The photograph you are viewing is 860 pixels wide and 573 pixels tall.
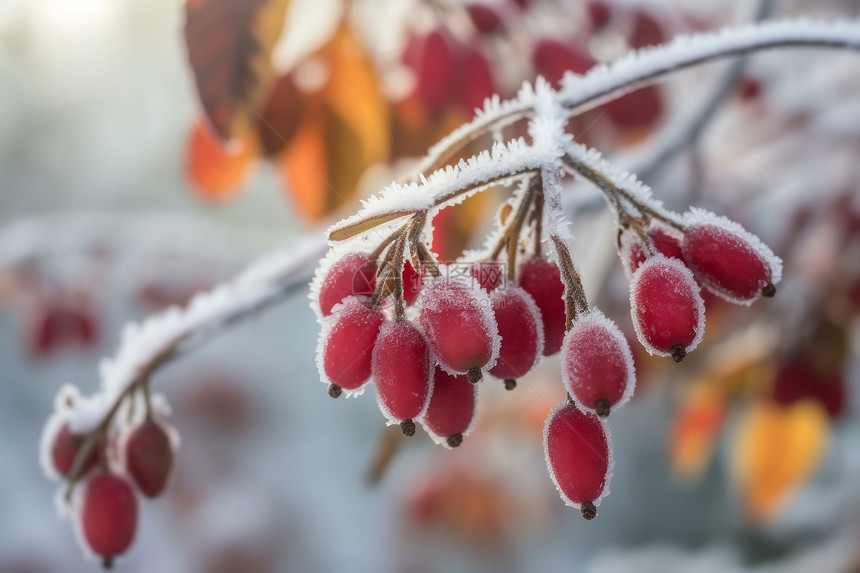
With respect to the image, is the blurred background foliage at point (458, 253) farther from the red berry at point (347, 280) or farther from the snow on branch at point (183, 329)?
the red berry at point (347, 280)

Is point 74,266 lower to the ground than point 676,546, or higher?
higher

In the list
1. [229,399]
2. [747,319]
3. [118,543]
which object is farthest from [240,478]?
[118,543]

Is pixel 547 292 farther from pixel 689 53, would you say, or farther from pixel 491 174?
pixel 689 53

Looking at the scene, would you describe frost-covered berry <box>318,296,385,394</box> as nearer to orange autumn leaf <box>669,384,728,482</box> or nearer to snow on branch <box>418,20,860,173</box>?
snow on branch <box>418,20,860,173</box>

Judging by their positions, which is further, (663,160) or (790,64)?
(790,64)

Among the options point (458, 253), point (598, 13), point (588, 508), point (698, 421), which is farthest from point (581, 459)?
point (698, 421)

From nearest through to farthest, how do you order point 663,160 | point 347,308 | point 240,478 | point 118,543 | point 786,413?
1. point 347,308
2. point 118,543
3. point 663,160
4. point 786,413
5. point 240,478

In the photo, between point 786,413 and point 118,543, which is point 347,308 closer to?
point 118,543
